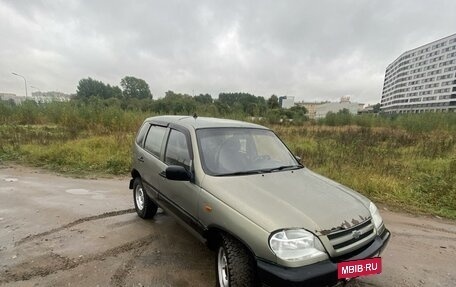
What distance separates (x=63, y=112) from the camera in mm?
15609

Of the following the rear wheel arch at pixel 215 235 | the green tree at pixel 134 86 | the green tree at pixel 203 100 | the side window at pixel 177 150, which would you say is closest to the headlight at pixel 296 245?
the rear wheel arch at pixel 215 235

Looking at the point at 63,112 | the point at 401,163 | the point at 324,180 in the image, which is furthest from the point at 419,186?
the point at 63,112

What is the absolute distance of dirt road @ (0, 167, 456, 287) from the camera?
2801 mm

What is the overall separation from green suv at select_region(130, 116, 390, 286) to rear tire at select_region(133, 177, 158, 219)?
0.50 meters

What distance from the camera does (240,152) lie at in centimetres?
316

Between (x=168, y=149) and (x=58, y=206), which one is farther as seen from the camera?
(x=58, y=206)

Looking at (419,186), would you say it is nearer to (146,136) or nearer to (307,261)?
(307,261)

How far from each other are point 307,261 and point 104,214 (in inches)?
149

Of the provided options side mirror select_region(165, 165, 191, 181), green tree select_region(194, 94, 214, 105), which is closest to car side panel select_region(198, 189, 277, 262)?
side mirror select_region(165, 165, 191, 181)

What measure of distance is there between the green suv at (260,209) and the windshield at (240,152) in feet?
0.04

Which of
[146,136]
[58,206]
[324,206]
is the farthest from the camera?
[58,206]

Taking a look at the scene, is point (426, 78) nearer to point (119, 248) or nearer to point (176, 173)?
point (176, 173)

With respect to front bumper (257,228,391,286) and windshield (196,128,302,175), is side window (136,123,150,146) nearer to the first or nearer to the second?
windshield (196,128,302,175)

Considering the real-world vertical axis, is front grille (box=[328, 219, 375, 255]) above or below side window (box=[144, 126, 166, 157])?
below
